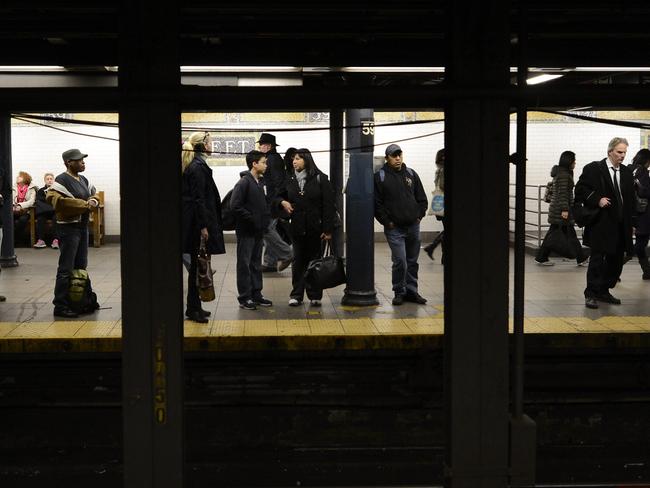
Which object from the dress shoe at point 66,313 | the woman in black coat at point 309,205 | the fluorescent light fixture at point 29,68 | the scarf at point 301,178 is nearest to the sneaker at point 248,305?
the woman in black coat at point 309,205

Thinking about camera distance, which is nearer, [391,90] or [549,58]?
[391,90]

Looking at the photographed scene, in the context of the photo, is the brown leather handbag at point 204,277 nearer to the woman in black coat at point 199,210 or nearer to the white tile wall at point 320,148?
the woman in black coat at point 199,210

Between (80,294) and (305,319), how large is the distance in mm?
2160

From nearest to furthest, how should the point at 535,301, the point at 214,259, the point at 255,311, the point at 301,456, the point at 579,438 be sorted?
the point at 301,456
the point at 579,438
the point at 255,311
the point at 535,301
the point at 214,259

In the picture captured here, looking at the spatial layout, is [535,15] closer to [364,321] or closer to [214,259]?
[364,321]

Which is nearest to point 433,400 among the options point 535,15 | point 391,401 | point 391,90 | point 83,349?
point 391,401

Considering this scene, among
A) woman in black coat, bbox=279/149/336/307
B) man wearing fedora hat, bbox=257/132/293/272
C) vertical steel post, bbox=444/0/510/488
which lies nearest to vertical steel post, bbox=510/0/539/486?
vertical steel post, bbox=444/0/510/488

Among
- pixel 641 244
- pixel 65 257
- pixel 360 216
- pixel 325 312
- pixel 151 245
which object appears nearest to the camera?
pixel 151 245

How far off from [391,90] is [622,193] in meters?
5.99

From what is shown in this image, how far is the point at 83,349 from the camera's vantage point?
7238 millimetres

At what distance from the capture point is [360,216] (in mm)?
9250

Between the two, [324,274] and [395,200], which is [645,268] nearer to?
[395,200]

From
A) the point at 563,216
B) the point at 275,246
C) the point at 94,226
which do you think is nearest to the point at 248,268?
the point at 275,246

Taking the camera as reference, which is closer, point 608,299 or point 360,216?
point 608,299
